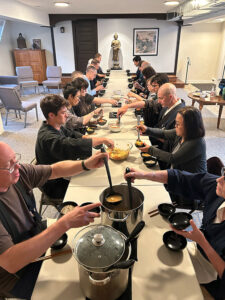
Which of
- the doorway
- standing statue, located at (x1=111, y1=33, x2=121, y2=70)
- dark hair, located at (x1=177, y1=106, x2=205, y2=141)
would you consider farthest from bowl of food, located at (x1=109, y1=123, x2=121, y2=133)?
the doorway

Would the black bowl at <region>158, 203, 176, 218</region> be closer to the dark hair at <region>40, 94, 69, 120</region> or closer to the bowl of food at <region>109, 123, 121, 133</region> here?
the dark hair at <region>40, 94, 69, 120</region>

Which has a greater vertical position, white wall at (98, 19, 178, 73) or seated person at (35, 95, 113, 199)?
white wall at (98, 19, 178, 73)

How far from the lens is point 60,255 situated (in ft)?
3.71

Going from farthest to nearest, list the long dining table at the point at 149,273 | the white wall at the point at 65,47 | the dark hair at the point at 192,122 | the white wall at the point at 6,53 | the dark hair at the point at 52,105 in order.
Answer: the white wall at the point at 65,47 → the white wall at the point at 6,53 → the dark hair at the point at 52,105 → the dark hair at the point at 192,122 → the long dining table at the point at 149,273

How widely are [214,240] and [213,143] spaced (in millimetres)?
3470

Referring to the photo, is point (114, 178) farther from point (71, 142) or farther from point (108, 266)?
point (108, 266)

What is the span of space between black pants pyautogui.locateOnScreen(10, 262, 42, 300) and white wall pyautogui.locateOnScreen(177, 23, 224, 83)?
9.85m

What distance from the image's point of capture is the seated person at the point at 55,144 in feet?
6.33

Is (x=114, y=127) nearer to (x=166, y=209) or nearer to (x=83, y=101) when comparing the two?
(x=83, y=101)

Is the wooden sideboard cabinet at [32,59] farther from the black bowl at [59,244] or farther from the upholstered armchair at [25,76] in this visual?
the black bowl at [59,244]

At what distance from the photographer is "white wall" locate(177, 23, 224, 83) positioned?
9.28 m

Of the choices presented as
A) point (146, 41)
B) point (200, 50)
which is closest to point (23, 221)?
point (146, 41)

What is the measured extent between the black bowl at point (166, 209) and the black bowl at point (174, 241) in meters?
0.14

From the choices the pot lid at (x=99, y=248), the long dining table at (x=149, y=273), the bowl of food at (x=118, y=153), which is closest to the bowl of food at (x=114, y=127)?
the bowl of food at (x=118, y=153)
